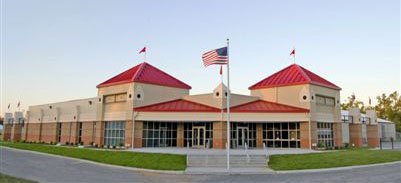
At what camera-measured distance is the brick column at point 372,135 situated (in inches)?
1727

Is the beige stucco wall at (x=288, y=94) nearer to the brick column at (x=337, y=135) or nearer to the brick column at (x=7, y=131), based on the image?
the brick column at (x=337, y=135)

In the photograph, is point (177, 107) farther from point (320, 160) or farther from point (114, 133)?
point (320, 160)

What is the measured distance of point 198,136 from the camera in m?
34.4

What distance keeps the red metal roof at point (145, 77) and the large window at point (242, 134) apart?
876cm

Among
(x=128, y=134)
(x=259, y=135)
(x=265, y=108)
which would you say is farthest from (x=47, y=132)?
(x=265, y=108)

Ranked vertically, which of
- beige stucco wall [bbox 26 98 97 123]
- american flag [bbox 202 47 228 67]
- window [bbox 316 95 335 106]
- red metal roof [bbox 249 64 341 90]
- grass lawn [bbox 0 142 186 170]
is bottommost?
grass lawn [bbox 0 142 186 170]

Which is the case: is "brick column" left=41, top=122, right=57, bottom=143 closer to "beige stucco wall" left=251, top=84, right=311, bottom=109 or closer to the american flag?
"beige stucco wall" left=251, top=84, right=311, bottom=109

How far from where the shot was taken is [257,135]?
34719 mm

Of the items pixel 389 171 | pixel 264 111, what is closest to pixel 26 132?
pixel 264 111

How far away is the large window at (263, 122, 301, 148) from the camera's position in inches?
1331

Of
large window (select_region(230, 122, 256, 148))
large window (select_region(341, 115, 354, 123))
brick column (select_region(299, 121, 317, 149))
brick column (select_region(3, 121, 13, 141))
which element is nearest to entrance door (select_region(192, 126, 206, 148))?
large window (select_region(230, 122, 256, 148))

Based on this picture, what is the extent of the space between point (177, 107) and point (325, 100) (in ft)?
55.8

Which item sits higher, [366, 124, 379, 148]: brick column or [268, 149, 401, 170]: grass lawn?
[366, 124, 379, 148]: brick column

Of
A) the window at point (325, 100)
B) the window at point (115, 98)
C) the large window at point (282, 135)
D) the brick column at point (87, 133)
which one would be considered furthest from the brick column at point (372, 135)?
the brick column at point (87, 133)
